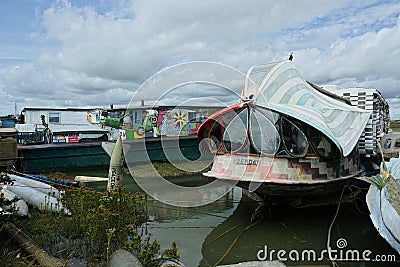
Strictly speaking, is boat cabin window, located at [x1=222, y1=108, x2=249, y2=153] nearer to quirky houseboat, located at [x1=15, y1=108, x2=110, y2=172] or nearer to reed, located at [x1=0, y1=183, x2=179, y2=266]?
reed, located at [x1=0, y1=183, x2=179, y2=266]

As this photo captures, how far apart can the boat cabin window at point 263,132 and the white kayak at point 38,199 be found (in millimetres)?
A: 4858

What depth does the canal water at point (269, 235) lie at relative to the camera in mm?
7319

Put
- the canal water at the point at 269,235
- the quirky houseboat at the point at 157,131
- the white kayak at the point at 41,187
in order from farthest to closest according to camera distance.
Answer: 1. the quirky houseboat at the point at 157,131
2. the white kayak at the point at 41,187
3. the canal water at the point at 269,235

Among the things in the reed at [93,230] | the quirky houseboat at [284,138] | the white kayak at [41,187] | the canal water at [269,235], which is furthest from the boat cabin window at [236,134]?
the white kayak at [41,187]

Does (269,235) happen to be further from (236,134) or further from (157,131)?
(157,131)

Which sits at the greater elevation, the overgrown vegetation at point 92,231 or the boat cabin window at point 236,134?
the boat cabin window at point 236,134

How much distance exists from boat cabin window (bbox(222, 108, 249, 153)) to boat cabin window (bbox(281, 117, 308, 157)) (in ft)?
3.06

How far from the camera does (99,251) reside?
21.3ft

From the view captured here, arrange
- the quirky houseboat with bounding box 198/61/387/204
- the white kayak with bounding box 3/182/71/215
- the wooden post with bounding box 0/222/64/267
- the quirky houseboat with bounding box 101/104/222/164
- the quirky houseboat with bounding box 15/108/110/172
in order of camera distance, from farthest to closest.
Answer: the quirky houseboat with bounding box 15/108/110/172 → the quirky houseboat with bounding box 101/104/222/164 → the white kayak with bounding box 3/182/71/215 → the quirky houseboat with bounding box 198/61/387/204 → the wooden post with bounding box 0/222/64/267

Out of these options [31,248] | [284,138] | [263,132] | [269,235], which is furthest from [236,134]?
[31,248]

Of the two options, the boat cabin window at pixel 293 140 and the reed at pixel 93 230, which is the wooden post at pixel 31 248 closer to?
the reed at pixel 93 230

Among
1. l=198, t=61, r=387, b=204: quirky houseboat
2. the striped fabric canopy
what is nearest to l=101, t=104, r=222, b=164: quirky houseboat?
l=198, t=61, r=387, b=204: quirky houseboat

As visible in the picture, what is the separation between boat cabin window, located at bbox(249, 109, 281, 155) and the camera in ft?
26.9

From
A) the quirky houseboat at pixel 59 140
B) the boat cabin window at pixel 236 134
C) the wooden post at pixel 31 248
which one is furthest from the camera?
the quirky houseboat at pixel 59 140
